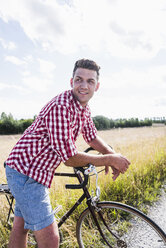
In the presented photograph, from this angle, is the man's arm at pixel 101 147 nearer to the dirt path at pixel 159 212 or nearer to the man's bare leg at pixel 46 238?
the man's bare leg at pixel 46 238

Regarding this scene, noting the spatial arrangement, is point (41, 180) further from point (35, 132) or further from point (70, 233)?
point (70, 233)

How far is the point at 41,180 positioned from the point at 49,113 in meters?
0.61

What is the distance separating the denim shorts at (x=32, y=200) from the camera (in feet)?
5.58

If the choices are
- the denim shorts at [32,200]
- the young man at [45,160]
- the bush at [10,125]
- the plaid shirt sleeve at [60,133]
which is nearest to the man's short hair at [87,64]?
the young man at [45,160]

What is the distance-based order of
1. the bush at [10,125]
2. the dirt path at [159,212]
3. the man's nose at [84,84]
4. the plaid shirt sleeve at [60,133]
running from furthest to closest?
the bush at [10,125] → the dirt path at [159,212] → the man's nose at [84,84] → the plaid shirt sleeve at [60,133]

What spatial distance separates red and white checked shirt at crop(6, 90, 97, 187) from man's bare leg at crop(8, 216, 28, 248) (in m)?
0.58

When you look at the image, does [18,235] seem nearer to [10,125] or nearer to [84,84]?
[84,84]

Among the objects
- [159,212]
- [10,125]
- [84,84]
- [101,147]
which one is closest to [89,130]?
[101,147]

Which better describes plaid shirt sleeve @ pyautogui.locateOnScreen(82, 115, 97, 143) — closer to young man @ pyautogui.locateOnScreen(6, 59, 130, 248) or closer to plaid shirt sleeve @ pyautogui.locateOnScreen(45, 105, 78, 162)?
young man @ pyautogui.locateOnScreen(6, 59, 130, 248)

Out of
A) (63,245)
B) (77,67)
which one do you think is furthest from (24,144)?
(63,245)

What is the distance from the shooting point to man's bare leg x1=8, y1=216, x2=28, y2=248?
1973mm

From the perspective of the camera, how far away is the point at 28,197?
173 cm

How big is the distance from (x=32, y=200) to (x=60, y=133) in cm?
65

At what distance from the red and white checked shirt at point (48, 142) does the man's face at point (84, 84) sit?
13 cm
